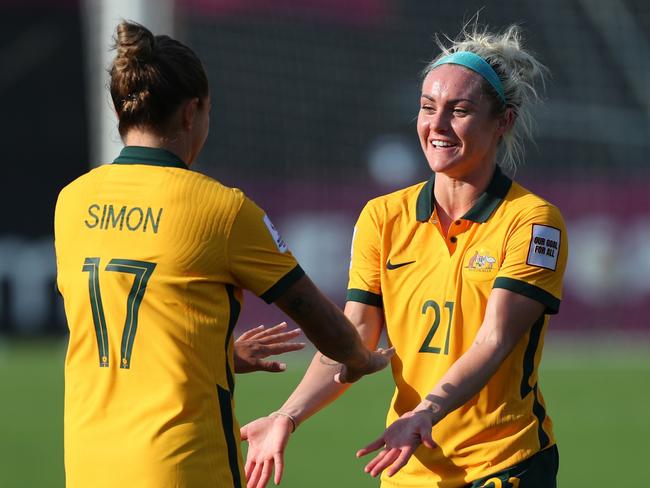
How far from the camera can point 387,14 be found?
1855cm

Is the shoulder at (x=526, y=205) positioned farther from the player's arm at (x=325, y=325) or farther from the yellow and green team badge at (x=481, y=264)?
the player's arm at (x=325, y=325)

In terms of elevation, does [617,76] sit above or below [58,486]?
above

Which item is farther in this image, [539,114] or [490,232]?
[539,114]

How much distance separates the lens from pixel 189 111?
3361 mm

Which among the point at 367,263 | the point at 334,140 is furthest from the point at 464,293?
the point at 334,140

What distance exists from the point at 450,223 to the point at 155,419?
1.28m

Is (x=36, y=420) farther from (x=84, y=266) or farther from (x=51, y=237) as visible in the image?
(x=84, y=266)

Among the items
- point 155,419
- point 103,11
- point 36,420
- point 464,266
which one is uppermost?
point 103,11

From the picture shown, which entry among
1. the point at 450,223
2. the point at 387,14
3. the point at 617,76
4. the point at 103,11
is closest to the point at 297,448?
the point at 103,11

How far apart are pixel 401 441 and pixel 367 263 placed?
72cm

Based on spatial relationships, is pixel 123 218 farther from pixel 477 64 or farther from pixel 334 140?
pixel 334 140

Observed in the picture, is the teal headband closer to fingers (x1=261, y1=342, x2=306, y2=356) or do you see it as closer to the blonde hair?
the blonde hair

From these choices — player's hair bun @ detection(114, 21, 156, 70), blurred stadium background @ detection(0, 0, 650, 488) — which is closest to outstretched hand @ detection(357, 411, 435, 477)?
player's hair bun @ detection(114, 21, 156, 70)

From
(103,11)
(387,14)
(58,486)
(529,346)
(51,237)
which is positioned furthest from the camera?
(387,14)
